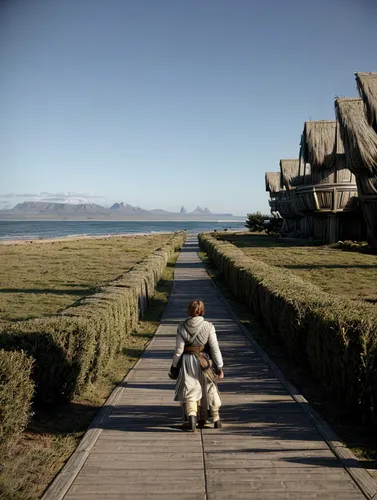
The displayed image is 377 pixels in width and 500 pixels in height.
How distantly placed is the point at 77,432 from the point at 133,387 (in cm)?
180

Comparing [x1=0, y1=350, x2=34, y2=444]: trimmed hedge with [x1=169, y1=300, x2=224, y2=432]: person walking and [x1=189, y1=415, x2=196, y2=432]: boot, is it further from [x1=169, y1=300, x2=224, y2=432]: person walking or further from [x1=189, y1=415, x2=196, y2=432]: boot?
[x1=189, y1=415, x2=196, y2=432]: boot

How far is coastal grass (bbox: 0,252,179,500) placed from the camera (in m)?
4.95

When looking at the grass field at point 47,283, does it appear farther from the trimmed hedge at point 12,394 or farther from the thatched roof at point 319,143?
the thatched roof at point 319,143

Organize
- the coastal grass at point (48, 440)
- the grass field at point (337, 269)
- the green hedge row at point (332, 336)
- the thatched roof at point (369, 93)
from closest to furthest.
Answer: the coastal grass at point (48, 440)
the green hedge row at point (332, 336)
the grass field at point (337, 269)
the thatched roof at point (369, 93)

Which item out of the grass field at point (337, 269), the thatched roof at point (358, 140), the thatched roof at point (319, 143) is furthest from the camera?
the thatched roof at point (319, 143)

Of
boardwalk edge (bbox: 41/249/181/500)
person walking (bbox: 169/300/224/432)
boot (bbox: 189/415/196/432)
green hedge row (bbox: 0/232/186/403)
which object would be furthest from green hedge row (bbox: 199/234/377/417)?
green hedge row (bbox: 0/232/186/403)

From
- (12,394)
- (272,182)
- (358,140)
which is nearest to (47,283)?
(12,394)

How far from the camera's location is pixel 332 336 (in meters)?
7.05

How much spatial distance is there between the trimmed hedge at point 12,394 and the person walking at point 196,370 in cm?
174

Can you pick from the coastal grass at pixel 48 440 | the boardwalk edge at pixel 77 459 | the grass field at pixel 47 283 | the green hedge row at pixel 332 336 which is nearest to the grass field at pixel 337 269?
the green hedge row at pixel 332 336

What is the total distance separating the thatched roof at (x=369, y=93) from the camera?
95.0 ft

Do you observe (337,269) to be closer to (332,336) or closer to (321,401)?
(321,401)

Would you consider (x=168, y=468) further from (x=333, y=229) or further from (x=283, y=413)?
(x=333, y=229)

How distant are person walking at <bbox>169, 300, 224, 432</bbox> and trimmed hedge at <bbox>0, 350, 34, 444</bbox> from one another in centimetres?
174
